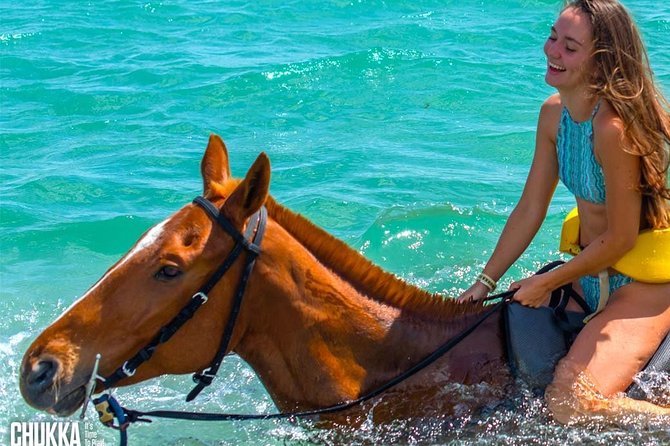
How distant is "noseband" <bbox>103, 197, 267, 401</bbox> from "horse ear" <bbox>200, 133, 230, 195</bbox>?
0.25 m

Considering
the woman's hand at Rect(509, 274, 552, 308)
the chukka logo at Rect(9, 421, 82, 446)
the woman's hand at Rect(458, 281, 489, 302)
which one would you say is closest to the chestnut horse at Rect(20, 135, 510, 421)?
the woman's hand at Rect(509, 274, 552, 308)

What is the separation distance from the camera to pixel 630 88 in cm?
417

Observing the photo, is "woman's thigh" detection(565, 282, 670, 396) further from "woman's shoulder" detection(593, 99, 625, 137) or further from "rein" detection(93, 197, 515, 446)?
"rein" detection(93, 197, 515, 446)

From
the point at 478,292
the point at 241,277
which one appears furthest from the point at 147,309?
the point at 478,292

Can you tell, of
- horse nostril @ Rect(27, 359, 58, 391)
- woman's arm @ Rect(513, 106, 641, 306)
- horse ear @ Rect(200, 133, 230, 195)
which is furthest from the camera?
woman's arm @ Rect(513, 106, 641, 306)

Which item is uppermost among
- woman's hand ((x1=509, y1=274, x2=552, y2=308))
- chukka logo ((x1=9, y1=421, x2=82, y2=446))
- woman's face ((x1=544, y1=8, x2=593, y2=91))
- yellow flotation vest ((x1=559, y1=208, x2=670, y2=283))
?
woman's face ((x1=544, y1=8, x2=593, y2=91))

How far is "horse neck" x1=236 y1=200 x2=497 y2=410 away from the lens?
3912 mm

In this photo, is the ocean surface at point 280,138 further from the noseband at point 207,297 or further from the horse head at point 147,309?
the horse head at point 147,309

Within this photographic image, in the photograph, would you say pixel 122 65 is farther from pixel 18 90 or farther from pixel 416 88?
pixel 416 88

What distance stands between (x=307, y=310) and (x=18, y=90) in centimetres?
999

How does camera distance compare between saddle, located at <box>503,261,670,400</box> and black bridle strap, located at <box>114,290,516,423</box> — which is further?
saddle, located at <box>503,261,670,400</box>

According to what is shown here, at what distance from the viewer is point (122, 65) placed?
13.8 meters

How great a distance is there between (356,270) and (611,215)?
1103 mm

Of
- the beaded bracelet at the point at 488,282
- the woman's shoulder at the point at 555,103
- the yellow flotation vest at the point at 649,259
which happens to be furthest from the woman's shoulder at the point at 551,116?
the beaded bracelet at the point at 488,282
